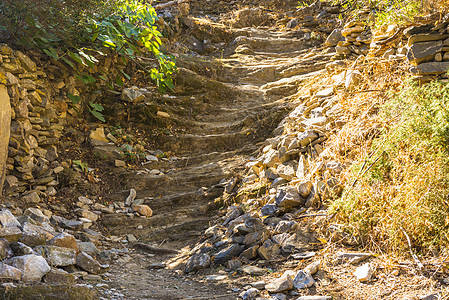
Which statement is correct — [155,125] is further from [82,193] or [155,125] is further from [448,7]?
[448,7]

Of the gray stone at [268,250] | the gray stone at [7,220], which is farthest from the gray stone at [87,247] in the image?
the gray stone at [268,250]

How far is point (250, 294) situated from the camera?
250cm

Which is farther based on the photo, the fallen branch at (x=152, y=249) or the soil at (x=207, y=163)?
the fallen branch at (x=152, y=249)

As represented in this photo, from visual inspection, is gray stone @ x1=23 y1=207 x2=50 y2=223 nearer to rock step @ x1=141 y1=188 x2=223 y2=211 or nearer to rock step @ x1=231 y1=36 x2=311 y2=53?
rock step @ x1=141 y1=188 x2=223 y2=211

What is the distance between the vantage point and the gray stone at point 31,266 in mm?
2415

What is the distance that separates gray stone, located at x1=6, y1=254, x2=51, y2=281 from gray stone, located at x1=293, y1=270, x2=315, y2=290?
6.07 ft

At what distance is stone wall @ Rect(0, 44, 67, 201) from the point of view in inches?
158

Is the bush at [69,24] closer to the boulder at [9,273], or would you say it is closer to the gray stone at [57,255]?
the gray stone at [57,255]

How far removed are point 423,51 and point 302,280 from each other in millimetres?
2333

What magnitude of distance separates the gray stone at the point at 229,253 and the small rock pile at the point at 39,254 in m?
1.07

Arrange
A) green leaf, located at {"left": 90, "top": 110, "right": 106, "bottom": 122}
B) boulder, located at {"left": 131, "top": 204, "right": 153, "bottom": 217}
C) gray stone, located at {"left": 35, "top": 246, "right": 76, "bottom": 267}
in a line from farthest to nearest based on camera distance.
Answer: green leaf, located at {"left": 90, "top": 110, "right": 106, "bottom": 122} < boulder, located at {"left": 131, "top": 204, "right": 153, "bottom": 217} < gray stone, located at {"left": 35, "top": 246, "right": 76, "bottom": 267}

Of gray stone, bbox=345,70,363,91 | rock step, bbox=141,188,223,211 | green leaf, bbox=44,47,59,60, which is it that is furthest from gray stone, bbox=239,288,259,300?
green leaf, bbox=44,47,59,60

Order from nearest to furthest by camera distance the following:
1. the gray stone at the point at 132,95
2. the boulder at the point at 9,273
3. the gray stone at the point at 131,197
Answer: the boulder at the point at 9,273, the gray stone at the point at 131,197, the gray stone at the point at 132,95

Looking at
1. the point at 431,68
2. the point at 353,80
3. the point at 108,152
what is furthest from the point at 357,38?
the point at 108,152
